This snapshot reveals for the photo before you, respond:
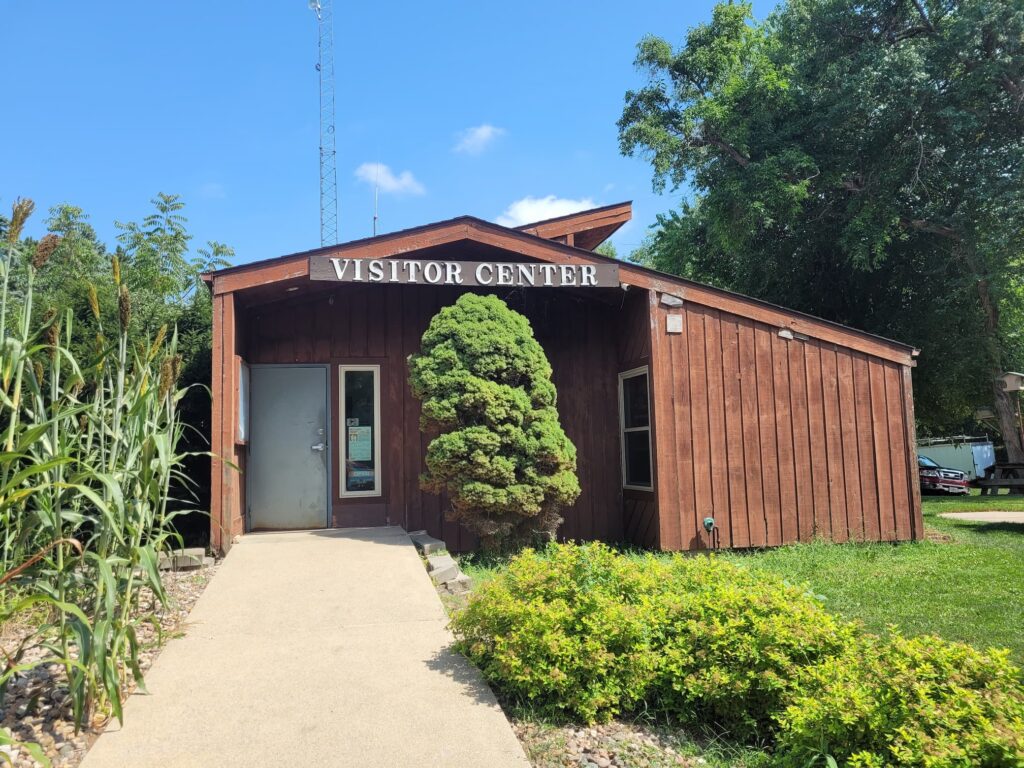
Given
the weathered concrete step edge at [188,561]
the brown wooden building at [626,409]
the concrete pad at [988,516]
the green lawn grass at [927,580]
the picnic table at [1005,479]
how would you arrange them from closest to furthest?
the green lawn grass at [927,580], the weathered concrete step edge at [188,561], the brown wooden building at [626,409], the concrete pad at [988,516], the picnic table at [1005,479]

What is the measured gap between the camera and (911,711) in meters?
2.52

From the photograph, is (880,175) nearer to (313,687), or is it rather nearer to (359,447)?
(359,447)

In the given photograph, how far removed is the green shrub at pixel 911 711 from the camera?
7.48 feet

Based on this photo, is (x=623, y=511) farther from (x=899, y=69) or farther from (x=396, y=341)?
(x=899, y=69)

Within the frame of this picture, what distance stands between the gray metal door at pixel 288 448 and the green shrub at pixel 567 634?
184 inches

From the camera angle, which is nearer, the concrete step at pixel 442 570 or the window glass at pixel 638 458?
the concrete step at pixel 442 570

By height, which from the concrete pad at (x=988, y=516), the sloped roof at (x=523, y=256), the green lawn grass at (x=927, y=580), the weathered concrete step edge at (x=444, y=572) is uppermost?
the sloped roof at (x=523, y=256)

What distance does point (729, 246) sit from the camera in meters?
17.0

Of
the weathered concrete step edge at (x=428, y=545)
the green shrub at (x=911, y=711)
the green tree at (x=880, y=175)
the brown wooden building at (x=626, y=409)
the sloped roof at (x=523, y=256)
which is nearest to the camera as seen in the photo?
the green shrub at (x=911, y=711)

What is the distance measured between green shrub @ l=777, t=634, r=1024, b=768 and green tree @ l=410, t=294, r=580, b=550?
4.04 metres

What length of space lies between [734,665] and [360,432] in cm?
600

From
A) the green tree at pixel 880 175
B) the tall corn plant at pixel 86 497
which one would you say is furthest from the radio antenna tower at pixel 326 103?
the tall corn plant at pixel 86 497

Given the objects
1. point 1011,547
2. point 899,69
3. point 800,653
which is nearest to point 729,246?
point 899,69

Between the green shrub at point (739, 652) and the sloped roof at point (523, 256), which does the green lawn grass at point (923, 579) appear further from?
the sloped roof at point (523, 256)
